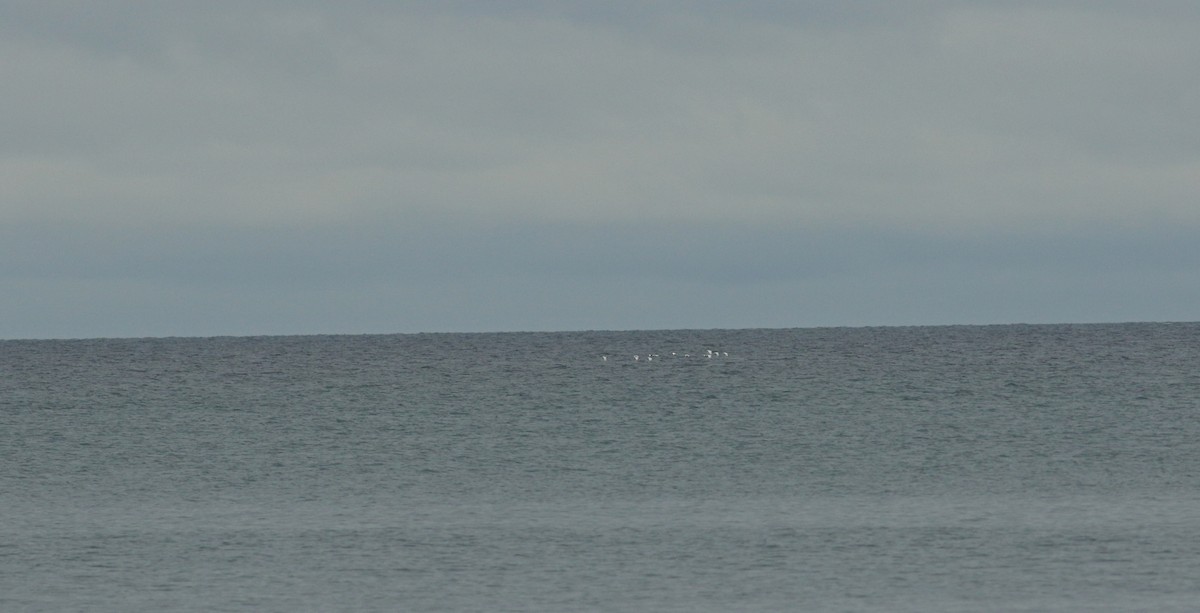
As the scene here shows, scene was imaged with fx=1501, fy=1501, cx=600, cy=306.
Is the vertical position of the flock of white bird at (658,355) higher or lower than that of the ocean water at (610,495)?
higher

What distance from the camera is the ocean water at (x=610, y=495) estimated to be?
94.0ft

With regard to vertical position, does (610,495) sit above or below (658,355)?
below

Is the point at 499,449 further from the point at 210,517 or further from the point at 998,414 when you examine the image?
the point at 998,414

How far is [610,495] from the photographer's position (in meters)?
42.0

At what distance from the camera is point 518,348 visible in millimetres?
149750

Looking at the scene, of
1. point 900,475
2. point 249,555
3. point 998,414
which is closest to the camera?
point 249,555

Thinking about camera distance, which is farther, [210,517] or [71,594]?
[210,517]

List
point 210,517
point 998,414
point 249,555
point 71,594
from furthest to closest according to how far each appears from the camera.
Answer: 1. point 998,414
2. point 210,517
3. point 249,555
4. point 71,594

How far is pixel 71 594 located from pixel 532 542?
10.1 metres

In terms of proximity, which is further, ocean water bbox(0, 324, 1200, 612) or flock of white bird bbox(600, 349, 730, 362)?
flock of white bird bbox(600, 349, 730, 362)

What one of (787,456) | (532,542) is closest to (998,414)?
(787,456)

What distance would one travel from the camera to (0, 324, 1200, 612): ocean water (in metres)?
28.7

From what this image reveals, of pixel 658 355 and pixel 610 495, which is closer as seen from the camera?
pixel 610 495

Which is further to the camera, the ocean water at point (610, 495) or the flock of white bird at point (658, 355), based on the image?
the flock of white bird at point (658, 355)
